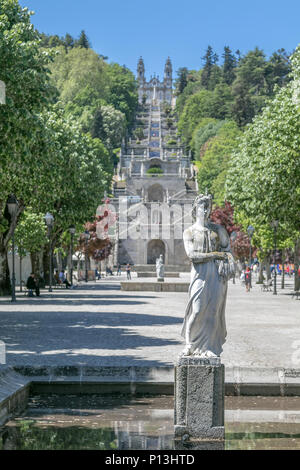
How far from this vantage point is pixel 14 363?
40.8 feet

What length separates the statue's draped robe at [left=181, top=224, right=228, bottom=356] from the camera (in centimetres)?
836

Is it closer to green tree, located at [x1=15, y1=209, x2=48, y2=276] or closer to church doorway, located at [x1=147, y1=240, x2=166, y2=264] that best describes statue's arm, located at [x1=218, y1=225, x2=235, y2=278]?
green tree, located at [x1=15, y1=209, x2=48, y2=276]

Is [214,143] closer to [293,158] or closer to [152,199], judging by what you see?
[152,199]

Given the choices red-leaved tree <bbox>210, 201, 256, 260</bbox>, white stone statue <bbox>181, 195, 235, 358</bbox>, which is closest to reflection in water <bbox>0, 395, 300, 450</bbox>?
white stone statue <bbox>181, 195, 235, 358</bbox>

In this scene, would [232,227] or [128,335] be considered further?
[232,227]

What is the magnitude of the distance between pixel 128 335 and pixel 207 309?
31.3ft

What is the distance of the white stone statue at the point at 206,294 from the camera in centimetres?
835

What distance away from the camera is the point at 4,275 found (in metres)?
35.9

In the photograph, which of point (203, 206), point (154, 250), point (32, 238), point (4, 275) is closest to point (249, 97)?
point (154, 250)

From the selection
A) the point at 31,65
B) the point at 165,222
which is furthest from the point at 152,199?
the point at 31,65

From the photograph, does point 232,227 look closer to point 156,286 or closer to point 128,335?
point 156,286

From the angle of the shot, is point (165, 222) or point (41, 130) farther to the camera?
point (165, 222)

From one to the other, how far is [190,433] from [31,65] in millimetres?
16533
